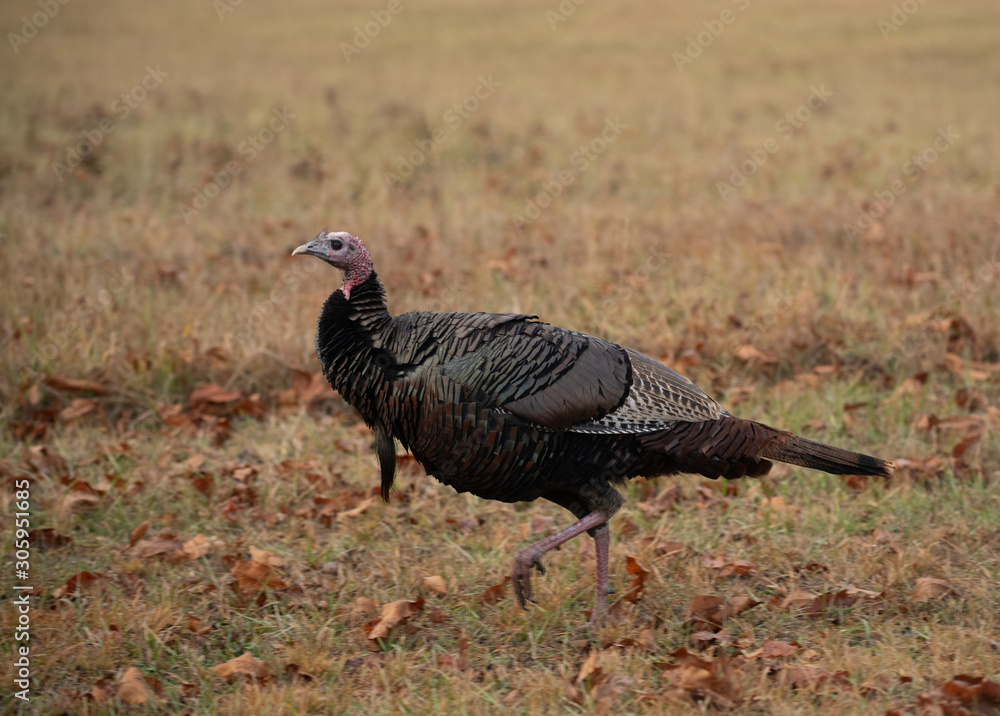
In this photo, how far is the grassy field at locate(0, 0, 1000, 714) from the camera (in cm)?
341

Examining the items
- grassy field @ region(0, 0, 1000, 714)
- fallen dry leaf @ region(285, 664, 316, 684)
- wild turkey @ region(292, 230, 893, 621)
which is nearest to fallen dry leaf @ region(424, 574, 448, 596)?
grassy field @ region(0, 0, 1000, 714)

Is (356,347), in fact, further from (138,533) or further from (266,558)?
(138,533)

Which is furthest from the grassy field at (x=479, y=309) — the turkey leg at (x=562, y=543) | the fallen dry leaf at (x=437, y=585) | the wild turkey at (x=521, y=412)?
the wild turkey at (x=521, y=412)

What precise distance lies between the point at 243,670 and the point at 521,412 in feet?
4.25

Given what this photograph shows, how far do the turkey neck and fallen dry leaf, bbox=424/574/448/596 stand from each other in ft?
2.59

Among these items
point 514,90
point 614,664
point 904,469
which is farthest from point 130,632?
point 514,90

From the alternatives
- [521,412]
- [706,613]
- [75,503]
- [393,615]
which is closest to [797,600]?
[706,613]

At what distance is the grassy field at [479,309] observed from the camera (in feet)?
11.2

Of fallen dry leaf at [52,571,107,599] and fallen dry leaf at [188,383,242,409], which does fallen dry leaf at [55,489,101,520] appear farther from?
fallen dry leaf at [188,383,242,409]

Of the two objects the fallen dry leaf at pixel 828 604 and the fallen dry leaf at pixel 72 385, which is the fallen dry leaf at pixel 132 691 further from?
the fallen dry leaf at pixel 72 385

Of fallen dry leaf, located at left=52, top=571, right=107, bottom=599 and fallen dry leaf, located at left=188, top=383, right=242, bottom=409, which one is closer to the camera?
fallen dry leaf, located at left=52, top=571, right=107, bottom=599

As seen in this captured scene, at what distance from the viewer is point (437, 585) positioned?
3.91m

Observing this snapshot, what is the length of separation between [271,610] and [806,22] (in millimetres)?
18486

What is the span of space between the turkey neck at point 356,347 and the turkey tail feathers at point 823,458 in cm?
142
